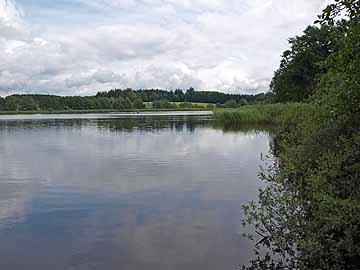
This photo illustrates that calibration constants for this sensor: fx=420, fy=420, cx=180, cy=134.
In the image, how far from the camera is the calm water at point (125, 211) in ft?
29.1

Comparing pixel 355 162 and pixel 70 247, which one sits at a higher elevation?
pixel 355 162

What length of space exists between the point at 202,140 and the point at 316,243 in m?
26.8

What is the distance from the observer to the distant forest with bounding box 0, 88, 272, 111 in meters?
137

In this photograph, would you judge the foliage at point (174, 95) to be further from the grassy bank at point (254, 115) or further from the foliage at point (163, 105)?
the grassy bank at point (254, 115)

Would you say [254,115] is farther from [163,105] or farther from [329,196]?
[163,105]

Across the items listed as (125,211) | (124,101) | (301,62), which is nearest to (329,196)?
(125,211)

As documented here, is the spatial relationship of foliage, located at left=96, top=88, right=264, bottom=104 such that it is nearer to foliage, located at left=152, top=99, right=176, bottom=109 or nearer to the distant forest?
the distant forest

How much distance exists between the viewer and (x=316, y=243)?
6.24 metres

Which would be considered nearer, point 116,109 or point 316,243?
point 316,243

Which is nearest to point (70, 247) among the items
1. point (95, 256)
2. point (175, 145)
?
point (95, 256)

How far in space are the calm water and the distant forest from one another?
10532cm

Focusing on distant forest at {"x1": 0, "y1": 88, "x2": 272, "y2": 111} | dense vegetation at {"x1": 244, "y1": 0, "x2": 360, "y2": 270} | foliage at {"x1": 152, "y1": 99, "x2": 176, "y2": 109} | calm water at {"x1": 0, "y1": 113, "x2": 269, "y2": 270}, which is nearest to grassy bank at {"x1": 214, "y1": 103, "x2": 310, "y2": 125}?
calm water at {"x1": 0, "y1": 113, "x2": 269, "y2": 270}

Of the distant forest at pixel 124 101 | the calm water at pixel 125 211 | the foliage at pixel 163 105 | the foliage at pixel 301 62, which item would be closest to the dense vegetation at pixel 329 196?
the calm water at pixel 125 211

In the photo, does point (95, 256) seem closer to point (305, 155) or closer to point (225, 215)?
point (225, 215)
